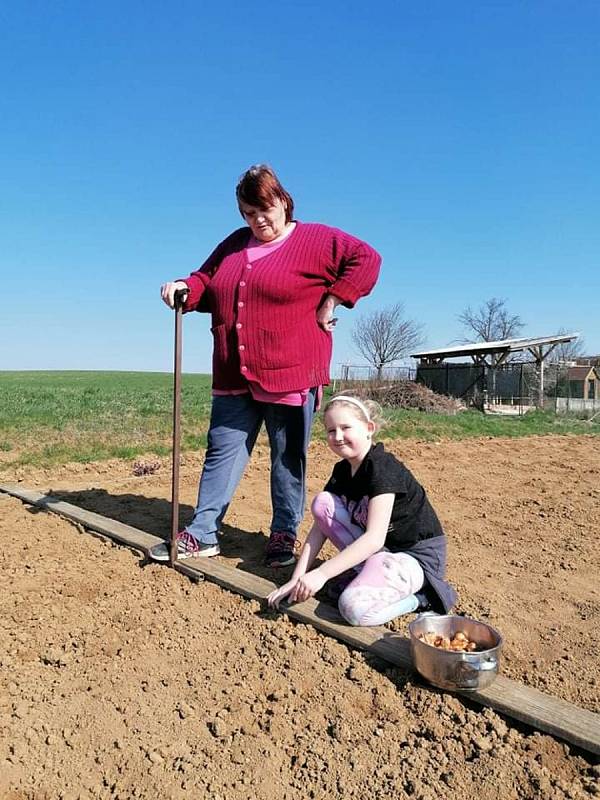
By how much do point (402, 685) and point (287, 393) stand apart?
147 centimetres

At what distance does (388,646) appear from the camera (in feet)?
7.14

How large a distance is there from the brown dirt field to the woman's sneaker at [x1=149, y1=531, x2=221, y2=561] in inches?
3.3

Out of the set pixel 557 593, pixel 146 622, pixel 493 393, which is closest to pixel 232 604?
pixel 146 622

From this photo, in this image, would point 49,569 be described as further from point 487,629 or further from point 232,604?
point 487,629

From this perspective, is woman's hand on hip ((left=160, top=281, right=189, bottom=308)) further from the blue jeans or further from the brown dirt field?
the brown dirt field

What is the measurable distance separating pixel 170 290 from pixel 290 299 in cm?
66

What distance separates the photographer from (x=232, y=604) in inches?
104

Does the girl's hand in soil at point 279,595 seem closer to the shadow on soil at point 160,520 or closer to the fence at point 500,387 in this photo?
the shadow on soil at point 160,520

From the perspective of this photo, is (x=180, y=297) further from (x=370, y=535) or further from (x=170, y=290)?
(x=370, y=535)

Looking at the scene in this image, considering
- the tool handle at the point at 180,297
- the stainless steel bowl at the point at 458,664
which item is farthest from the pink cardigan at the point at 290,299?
the stainless steel bowl at the point at 458,664

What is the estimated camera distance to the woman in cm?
298

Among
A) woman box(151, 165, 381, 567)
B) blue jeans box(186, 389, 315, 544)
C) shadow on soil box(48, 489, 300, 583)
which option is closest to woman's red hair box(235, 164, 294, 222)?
woman box(151, 165, 381, 567)

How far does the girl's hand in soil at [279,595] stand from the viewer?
2447 millimetres

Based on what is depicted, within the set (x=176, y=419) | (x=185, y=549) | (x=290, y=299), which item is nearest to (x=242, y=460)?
(x=176, y=419)
